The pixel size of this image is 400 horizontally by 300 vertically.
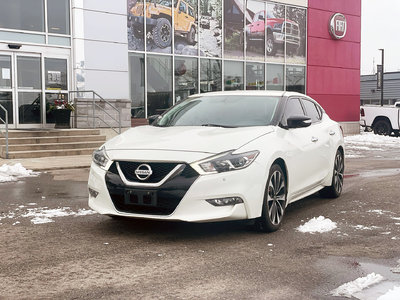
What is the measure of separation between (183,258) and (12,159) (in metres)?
9.82

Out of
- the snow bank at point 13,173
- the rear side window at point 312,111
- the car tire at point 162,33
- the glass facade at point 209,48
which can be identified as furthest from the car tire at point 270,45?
the rear side window at point 312,111

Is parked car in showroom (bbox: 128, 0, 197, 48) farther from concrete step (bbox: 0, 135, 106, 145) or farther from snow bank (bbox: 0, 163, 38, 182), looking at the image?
snow bank (bbox: 0, 163, 38, 182)

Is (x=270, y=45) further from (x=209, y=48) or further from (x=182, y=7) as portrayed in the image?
(x=182, y=7)

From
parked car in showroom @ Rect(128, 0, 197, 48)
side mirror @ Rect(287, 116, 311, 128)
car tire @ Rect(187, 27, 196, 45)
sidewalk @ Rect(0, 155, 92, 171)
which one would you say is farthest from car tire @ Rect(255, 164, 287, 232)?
car tire @ Rect(187, 27, 196, 45)

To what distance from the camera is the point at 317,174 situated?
23.1 feet

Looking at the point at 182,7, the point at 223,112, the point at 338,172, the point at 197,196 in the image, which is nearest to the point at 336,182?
the point at 338,172

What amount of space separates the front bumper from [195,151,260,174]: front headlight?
2.0 inches

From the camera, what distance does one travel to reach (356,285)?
3.90 m

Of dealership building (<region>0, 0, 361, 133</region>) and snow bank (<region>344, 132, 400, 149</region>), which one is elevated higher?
dealership building (<region>0, 0, 361, 133</region>)

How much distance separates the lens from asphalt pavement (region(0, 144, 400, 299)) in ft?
12.7

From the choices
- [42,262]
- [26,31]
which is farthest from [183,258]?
[26,31]

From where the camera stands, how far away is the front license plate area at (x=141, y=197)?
5.06 m

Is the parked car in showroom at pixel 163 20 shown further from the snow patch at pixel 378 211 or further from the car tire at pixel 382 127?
the snow patch at pixel 378 211

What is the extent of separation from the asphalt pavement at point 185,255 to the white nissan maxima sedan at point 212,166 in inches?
13.4
